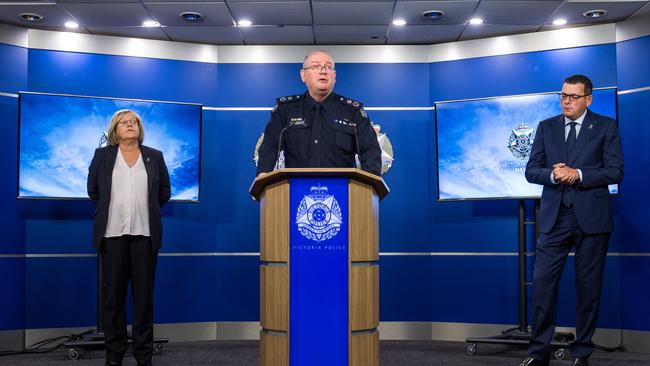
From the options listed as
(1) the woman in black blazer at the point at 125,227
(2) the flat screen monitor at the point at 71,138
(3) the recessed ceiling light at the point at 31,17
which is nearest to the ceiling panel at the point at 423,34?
(2) the flat screen monitor at the point at 71,138

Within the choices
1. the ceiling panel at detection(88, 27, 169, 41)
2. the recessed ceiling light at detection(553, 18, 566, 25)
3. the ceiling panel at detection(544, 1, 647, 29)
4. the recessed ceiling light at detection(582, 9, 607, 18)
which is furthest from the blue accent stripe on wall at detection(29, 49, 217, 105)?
the recessed ceiling light at detection(582, 9, 607, 18)

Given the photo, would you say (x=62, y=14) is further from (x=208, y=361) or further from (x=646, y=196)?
(x=646, y=196)

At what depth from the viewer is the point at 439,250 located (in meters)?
7.30

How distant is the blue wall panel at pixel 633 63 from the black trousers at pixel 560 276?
220 centimetres

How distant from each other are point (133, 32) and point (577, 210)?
4307mm

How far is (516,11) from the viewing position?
634 cm

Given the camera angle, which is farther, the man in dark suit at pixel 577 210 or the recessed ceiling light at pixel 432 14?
the recessed ceiling light at pixel 432 14

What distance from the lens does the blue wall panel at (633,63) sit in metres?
6.47

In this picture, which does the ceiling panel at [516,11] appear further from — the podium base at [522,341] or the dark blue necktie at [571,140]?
the podium base at [522,341]

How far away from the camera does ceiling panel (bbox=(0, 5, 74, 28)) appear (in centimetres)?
619

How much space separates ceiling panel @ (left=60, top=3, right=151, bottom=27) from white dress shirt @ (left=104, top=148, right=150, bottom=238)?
173 cm

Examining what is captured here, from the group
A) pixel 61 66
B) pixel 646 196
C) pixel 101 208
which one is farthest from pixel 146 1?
pixel 646 196

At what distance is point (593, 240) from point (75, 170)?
13.6 ft

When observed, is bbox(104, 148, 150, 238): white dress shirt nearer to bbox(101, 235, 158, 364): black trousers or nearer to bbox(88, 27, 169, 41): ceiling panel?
bbox(101, 235, 158, 364): black trousers
